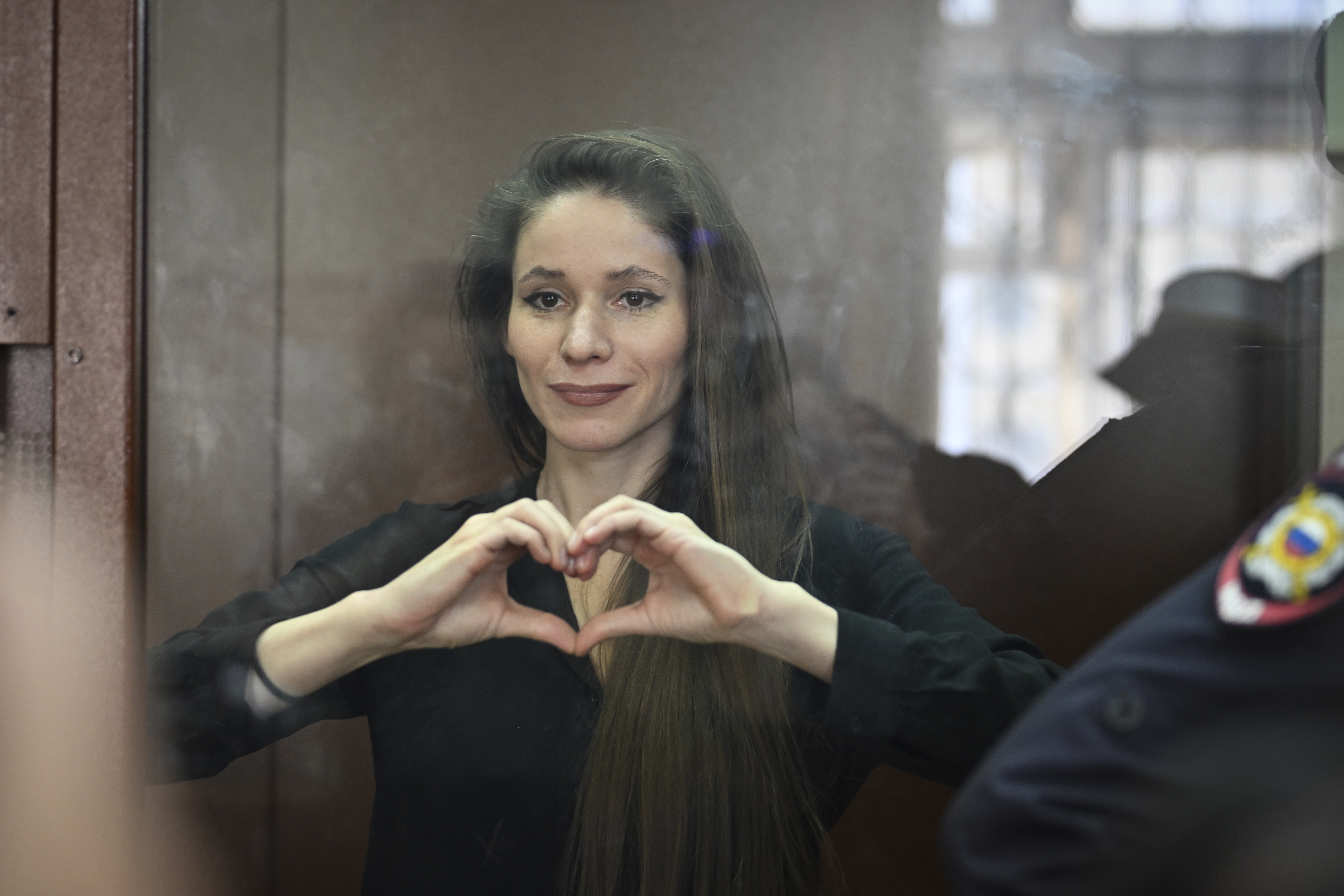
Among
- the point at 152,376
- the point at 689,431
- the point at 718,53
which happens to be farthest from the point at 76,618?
the point at 718,53

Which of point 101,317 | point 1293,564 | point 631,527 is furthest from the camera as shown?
point 101,317

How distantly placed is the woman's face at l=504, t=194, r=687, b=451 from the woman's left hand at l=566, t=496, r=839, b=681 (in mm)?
82

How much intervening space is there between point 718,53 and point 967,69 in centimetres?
16

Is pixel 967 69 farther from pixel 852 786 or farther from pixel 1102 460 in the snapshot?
pixel 852 786

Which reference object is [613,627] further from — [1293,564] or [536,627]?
[1293,564]

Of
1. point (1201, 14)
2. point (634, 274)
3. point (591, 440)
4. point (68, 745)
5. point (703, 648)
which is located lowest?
point (68, 745)

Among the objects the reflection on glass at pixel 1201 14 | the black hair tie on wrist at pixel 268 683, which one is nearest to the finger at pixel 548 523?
the black hair tie on wrist at pixel 268 683

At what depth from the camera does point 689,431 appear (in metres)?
0.65

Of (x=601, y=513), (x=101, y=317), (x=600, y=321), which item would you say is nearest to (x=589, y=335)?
(x=600, y=321)

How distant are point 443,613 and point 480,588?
0.03 metres

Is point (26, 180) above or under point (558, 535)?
above

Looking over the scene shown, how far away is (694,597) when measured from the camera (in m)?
0.58

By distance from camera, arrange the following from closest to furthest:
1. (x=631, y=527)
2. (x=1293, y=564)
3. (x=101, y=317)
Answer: (x=1293, y=564), (x=631, y=527), (x=101, y=317)

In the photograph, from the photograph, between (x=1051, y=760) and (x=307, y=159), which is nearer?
(x=1051, y=760)
